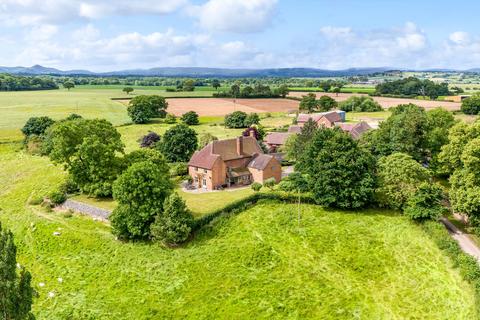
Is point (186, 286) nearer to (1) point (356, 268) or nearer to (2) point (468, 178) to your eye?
(1) point (356, 268)

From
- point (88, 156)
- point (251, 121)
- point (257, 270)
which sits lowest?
point (257, 270)

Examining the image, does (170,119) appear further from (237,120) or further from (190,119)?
(237,120)

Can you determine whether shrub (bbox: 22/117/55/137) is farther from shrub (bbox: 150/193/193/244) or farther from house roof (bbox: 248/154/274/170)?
shrub (bbox: 150/193/193/244)

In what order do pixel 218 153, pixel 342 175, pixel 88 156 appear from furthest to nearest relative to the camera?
pixel 218 153 → pixel 88 156 → pixel 342 175

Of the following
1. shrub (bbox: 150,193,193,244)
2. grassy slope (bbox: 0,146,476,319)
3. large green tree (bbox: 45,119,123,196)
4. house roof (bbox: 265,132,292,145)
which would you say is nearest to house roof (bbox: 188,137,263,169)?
large green tree (bbox: 45,119,123,196)

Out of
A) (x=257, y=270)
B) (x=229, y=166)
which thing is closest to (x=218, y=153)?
(x=229, y=166)

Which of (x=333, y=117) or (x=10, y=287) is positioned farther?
(x=333, y=117)
